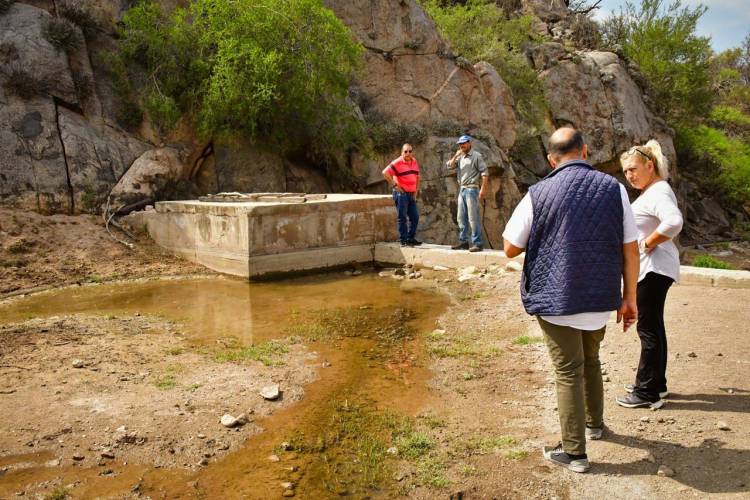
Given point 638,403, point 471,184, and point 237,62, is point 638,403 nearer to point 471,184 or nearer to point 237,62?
point 471,184

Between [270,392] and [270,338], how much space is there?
1725 mm

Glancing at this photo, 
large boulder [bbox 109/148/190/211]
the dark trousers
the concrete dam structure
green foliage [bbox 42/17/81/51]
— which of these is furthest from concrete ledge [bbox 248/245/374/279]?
green foliage [bbox 42/17/81/51]

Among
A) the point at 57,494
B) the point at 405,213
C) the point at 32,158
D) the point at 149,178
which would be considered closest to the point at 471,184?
the point at 405,213

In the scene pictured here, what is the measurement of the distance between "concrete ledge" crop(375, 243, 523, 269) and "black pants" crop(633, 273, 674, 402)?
4983 mm

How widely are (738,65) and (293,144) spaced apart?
36008 mm

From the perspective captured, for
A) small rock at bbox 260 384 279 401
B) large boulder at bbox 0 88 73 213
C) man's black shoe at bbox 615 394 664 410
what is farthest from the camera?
large boulder at bbox 0 88 73 213

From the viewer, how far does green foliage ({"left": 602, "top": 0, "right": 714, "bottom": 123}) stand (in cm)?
2895

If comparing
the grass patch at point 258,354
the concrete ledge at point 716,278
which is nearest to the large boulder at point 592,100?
→ the concrete ledge at point 716,278

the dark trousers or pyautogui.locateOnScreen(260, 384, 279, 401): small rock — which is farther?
the dark trousers

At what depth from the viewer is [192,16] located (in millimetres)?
16031

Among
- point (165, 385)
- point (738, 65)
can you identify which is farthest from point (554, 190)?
point (738, 65)

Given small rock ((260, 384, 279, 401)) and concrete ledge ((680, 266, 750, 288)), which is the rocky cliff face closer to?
small rock ((260, 384, 279, 401))

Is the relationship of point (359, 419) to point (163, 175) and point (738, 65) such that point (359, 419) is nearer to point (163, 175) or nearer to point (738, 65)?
point (163, 175)

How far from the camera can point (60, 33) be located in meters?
13.8
